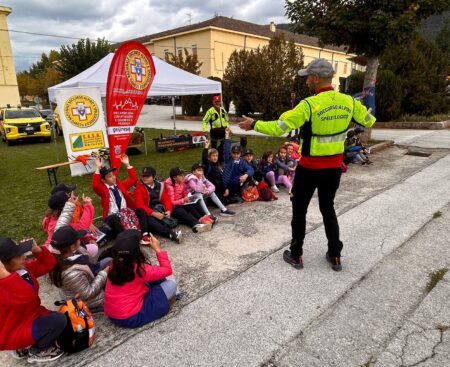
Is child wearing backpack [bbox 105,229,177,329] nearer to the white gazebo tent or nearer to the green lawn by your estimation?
the green lawn

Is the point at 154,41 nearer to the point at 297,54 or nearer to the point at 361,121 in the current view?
the point at 297,54

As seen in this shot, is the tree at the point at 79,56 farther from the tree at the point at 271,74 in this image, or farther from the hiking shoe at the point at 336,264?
the hiking shoe at the point at 336,264

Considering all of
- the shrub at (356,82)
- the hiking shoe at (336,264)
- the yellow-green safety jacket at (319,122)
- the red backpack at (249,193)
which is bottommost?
the hiking shoe at (336,264)

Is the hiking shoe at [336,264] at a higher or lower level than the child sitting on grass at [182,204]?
lower

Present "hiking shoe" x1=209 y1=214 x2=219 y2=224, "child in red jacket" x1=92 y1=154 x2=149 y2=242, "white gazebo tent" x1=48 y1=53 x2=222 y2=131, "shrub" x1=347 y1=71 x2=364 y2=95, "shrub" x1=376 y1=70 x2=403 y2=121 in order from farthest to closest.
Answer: "shrub" x1=347 y1=71 x2=364 y2=95 → "shrub" x1=376 y1=70 x2=403 y2=121 → "white gazebo tent" x1=48 y1=53 x2=222 y2=131 → "hiking shoe" x1=209 y1=214 x2=219 y2=224 → "child in red jacket" x1=92 y1=154 x2=149 y2=242

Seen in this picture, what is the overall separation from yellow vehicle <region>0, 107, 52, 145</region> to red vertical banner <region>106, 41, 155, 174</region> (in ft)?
40.4

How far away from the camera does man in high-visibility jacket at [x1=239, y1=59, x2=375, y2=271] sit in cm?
A: 307

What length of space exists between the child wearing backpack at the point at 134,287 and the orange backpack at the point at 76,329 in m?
0.21

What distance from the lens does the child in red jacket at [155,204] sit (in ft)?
15.4

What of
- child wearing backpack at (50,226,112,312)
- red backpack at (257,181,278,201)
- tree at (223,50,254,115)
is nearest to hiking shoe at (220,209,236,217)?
red backpack at (257,181,278,201)

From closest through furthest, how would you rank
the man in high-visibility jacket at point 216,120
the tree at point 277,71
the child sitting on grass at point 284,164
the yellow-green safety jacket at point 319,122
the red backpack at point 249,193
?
the yellow-green safety jacket at point 319,122 → the red backpack at point 249,193 → the child sitting on grass at point 284,164 → the man in high-visibility jacket at point 216,120 → the tree at point 277,71

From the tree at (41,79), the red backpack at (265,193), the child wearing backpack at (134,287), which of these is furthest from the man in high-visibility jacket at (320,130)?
the tree at (41,79)

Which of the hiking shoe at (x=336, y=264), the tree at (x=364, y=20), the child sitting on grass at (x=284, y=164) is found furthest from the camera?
the tree at (x=364, y=20)

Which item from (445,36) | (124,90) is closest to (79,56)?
(124,90)
